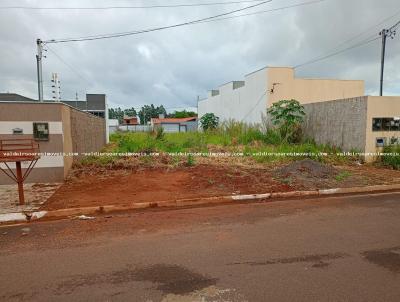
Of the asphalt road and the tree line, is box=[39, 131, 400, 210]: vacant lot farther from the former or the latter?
the tree line

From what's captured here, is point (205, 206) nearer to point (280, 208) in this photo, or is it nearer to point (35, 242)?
point (280, 208)

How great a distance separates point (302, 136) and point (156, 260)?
1589cm

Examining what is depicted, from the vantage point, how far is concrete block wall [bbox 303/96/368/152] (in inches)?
529

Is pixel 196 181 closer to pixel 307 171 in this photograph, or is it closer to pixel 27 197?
pixel 307 171

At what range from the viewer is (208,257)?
170 inches

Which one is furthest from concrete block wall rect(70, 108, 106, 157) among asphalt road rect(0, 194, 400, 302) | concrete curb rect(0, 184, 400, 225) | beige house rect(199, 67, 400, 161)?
beige house rect(199, 67, 400, 161)

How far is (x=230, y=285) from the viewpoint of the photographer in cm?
355

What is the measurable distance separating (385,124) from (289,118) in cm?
554

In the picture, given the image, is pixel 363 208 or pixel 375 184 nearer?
pixel 363 208

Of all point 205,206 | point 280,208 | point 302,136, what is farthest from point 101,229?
point 302,136

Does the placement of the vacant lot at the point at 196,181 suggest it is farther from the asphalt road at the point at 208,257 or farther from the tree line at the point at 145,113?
the tree line at the point at 145,113

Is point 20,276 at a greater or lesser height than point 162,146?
lesser

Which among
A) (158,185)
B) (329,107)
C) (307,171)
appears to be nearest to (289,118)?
(329,107)

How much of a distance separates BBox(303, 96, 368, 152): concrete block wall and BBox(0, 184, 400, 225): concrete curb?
16.0 feet
